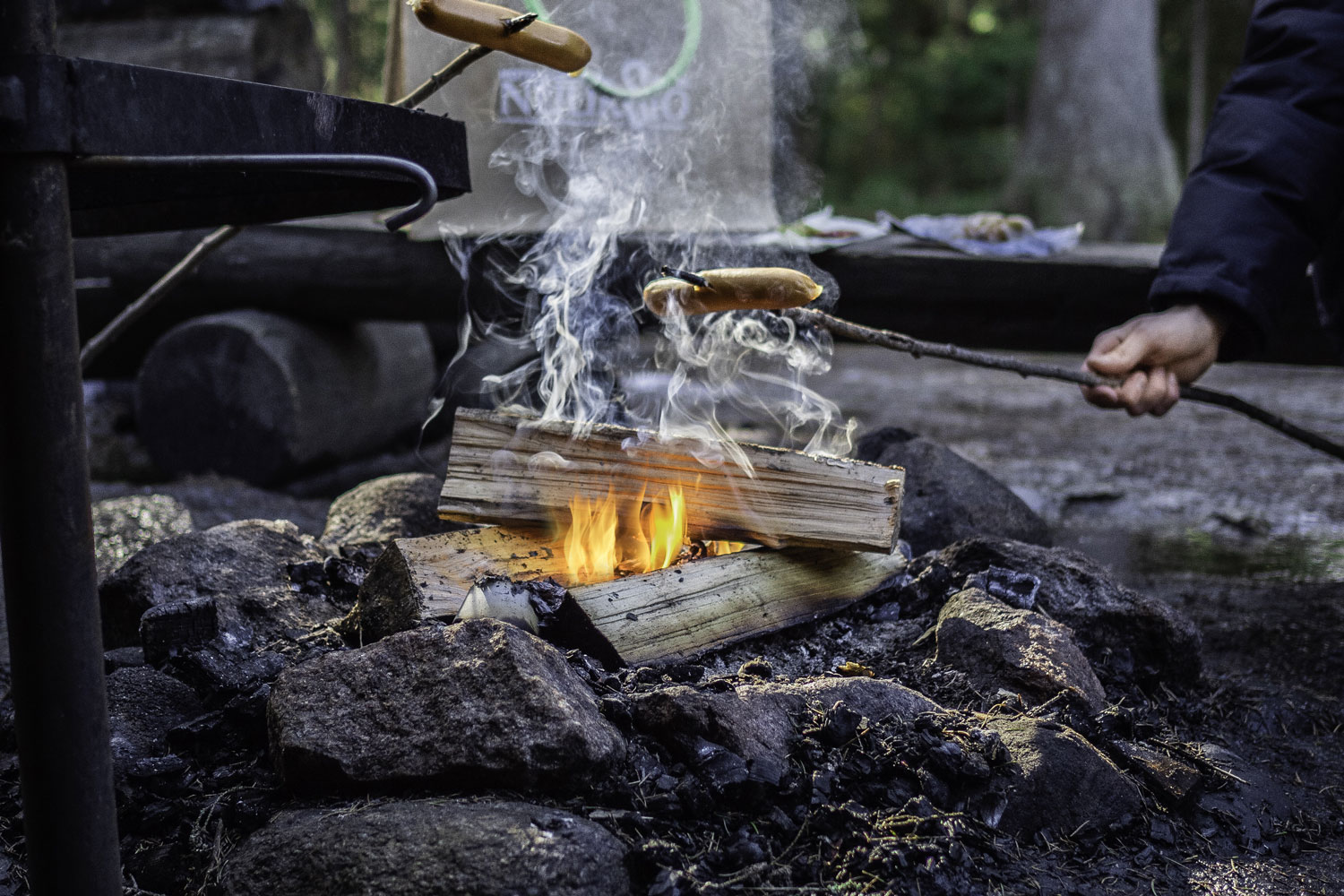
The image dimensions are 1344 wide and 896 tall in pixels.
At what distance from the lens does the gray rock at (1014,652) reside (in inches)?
87.9

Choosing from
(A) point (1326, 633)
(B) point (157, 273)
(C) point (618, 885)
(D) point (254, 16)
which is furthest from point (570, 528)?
(D) point (254, 16)

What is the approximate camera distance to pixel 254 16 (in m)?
6.38

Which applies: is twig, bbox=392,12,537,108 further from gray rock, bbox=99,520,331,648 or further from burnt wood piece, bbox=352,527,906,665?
gray rock, bbox=99,520,331,648

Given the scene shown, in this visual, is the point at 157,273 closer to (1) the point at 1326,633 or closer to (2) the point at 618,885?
(2) the point at 618,885

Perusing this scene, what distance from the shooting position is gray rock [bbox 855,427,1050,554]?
3.36 meters

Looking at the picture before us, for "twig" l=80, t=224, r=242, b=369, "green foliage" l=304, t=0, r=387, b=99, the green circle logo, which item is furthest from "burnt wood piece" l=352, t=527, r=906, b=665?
"green foliage" l=304, t=0, r=387, b=99

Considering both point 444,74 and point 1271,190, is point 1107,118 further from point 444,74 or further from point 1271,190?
point 444,74

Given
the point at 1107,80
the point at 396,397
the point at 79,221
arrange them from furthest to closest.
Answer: the point at 1107,80, the point at 396,397, the point at 79,221

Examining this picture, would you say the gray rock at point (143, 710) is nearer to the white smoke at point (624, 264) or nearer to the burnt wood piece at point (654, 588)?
the burnt wood piece at point (654, 588)

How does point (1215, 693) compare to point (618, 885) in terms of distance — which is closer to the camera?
point (618, 885)

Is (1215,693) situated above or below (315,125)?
below

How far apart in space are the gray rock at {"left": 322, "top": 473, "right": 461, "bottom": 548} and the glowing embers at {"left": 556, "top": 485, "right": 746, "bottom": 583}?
75 cm

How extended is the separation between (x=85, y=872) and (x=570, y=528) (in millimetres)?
1363

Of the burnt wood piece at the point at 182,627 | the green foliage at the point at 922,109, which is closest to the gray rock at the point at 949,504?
the burnt wood piece at the point at 182,627
